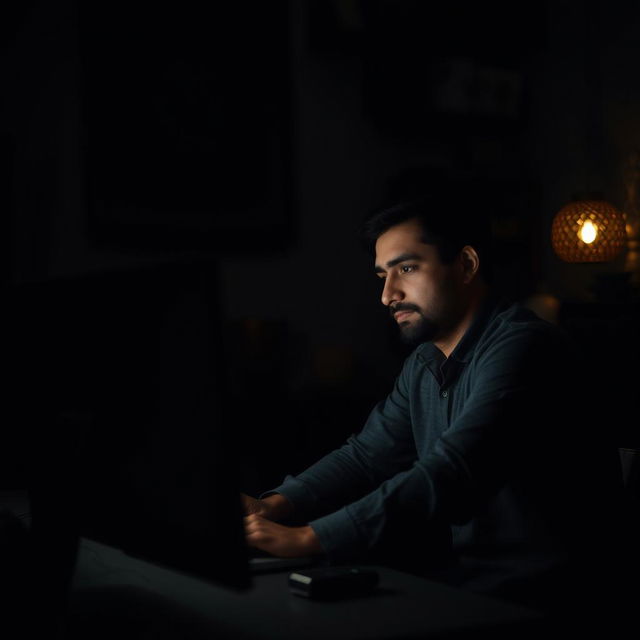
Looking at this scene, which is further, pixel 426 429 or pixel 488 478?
pixel 426 429

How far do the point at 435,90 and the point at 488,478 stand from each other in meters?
2.73

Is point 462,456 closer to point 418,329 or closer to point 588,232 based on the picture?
point 418,329

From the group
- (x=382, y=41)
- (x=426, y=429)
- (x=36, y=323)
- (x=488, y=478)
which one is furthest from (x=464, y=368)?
(x=382, y=41)

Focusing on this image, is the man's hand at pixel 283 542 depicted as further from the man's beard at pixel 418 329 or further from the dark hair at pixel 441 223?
the dark hair at pixel 441 223

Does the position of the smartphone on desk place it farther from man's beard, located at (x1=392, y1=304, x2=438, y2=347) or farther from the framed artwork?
the framed artwork

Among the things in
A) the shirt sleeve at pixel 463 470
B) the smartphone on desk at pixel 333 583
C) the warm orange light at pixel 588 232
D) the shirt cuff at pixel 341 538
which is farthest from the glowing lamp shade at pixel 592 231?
the smartphone on desk at pixel 333 583

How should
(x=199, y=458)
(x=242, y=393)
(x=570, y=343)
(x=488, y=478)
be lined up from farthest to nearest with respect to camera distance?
(x=242, y=393) < (x=570, y=343) < (x=488, y=478) < (x=199, y=458)

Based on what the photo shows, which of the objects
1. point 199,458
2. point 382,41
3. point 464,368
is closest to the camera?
point 199,458

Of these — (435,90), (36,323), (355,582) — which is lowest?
(355,582)

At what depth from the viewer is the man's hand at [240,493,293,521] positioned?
162cm

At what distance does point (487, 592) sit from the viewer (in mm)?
1462

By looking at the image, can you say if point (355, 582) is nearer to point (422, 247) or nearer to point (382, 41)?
point (422, 247)

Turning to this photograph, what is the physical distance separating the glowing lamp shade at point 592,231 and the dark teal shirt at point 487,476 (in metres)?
1.87

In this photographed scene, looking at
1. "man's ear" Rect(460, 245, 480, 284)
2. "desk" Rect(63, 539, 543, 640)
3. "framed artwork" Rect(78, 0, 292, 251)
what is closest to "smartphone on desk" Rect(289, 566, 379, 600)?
"desk" Rect(63, 539, 543, 640)
